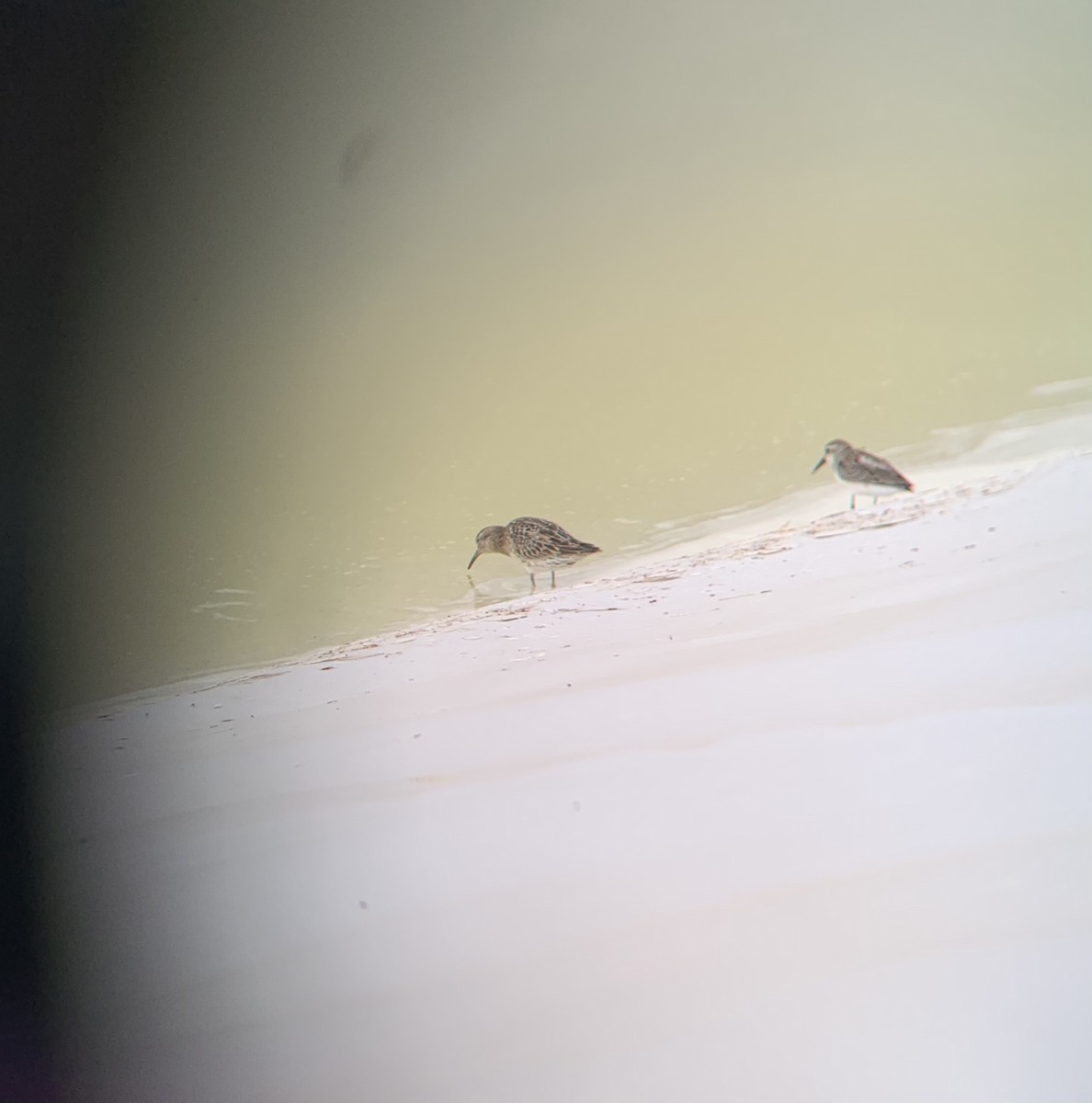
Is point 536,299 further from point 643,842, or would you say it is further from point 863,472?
point 643,842

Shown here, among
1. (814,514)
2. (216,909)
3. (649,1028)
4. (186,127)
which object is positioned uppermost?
(186,127)

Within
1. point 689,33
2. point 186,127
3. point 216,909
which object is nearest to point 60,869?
point 216,909

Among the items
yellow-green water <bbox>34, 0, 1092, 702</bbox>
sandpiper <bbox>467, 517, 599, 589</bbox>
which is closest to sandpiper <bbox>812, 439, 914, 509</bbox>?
yellow-green water <bbox>34, 0, 1092, 702</bbox>

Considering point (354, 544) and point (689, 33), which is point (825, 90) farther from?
point (354, 544)

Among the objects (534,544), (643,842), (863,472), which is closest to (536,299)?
(534,544)

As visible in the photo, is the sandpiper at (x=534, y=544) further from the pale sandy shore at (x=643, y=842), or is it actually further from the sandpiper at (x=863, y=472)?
the sandpiper at (x=863, y=472)

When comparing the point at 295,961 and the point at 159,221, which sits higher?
the point at 159,221

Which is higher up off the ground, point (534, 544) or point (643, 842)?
point (534, 544)
